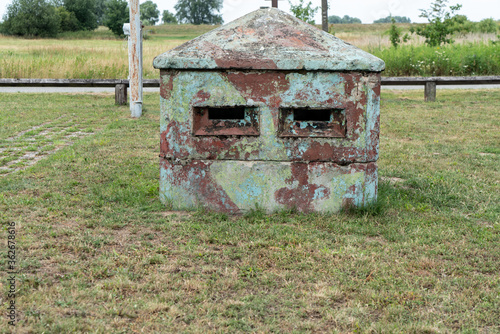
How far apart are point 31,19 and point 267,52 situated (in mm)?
62689

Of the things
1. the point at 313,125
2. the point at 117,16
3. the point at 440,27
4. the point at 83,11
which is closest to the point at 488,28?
the point at 440,27

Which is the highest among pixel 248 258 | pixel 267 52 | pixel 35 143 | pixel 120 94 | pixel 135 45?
pixel 135 45

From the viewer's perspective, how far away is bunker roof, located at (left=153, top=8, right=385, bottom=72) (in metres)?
4.26

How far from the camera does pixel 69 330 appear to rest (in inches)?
100

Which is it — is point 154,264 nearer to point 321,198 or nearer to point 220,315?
point 220,315

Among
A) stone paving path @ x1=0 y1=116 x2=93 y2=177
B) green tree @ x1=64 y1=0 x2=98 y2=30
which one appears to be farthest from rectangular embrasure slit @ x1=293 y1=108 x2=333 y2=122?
green tree @ x1=64 y1=0 x2=98 y2=30

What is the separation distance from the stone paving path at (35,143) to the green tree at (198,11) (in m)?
84.7

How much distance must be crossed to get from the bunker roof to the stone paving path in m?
2.88

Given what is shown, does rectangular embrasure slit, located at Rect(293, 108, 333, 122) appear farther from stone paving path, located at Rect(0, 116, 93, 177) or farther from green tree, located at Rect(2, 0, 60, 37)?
green tree, located at Rect(2, 0, 60, 37)

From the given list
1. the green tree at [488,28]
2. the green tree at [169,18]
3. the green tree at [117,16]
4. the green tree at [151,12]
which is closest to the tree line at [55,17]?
the green tree at [117,16]

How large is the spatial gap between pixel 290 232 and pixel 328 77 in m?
1.31

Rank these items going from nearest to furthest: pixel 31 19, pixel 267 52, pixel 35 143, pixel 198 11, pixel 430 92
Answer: pixel 267 52, pixel 35 143, pixel 430 92, pixel 31 19, pixel 198 11

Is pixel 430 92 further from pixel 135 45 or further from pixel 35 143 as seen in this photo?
pixel 35 143

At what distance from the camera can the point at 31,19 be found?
2349 inches
